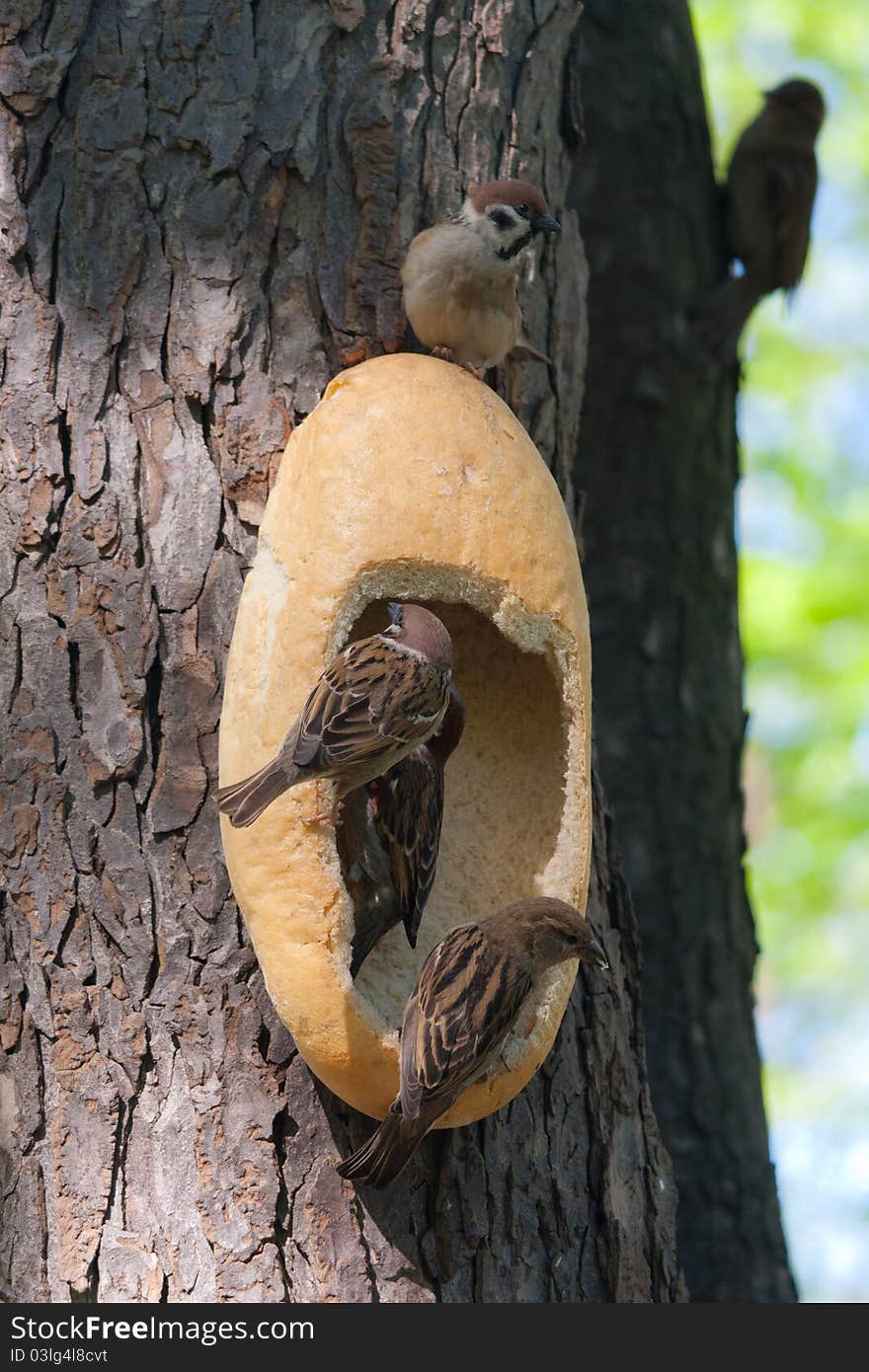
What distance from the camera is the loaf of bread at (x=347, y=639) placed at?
8.68ft

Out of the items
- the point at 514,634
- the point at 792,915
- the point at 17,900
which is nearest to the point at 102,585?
the point at 17,900

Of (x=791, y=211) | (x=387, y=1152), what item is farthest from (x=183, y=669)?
(x=791, y=211)

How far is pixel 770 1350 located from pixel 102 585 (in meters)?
2.14

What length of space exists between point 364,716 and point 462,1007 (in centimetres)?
56

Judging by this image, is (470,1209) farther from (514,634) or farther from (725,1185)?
(725,1185)

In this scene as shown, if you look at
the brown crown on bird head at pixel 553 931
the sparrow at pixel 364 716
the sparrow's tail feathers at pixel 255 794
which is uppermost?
the sparrow at pixel 364 716

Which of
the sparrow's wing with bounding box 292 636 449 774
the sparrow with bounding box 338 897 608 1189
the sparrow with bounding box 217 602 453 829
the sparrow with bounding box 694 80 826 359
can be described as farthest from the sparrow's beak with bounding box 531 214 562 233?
the sparrow with bounding box 694 80 826 359

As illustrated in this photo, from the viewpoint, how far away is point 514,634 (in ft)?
9.36

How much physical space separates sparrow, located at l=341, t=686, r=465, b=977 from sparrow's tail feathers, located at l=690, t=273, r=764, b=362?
3058mm

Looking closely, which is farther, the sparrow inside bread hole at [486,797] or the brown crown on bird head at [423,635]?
the sparrow inside bread hole at [486,797]

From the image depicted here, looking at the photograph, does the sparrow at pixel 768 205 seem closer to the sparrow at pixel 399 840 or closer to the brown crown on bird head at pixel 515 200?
→ the brown crown on bird head at pixel 515 200

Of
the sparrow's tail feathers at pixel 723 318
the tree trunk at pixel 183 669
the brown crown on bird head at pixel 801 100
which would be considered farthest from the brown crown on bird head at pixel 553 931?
the brown crown on bird head at pixel 801 100

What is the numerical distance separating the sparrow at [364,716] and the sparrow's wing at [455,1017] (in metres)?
0.36

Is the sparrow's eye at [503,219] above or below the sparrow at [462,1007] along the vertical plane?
above
